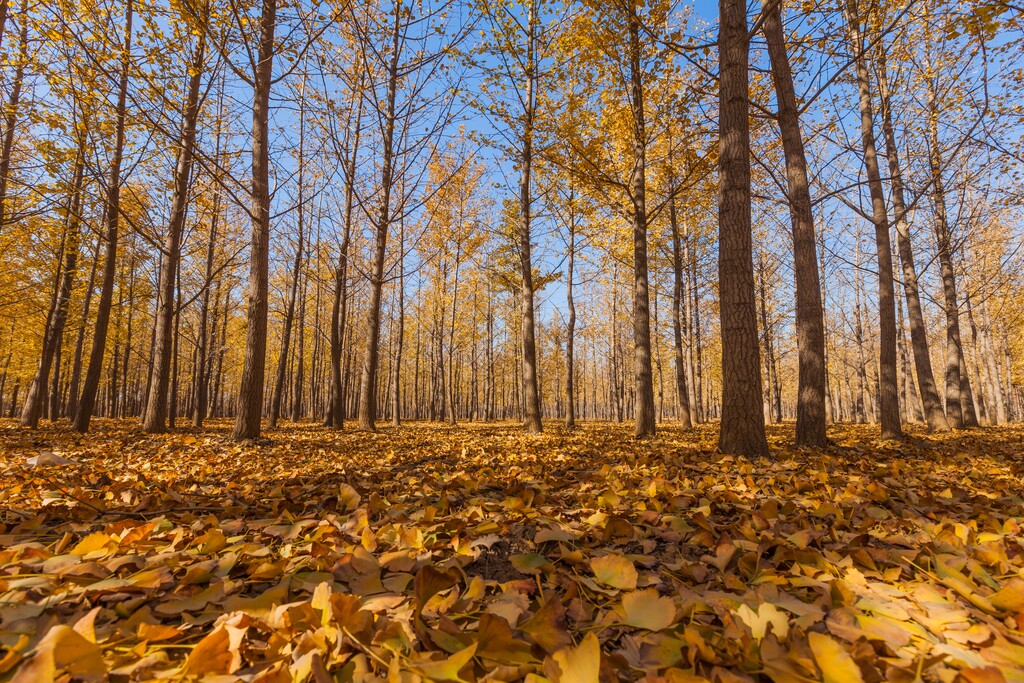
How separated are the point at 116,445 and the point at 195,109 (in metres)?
5.85

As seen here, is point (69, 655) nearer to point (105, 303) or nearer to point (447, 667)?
point (447, 667)

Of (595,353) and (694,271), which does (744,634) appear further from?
(595,353)

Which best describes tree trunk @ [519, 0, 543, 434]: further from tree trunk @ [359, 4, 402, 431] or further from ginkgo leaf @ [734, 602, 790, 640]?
ginkgo leaf @ [734, 602, 790, 640]

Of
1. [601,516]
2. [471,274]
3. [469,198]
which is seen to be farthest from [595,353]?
[601,516]

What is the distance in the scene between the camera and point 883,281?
301 inches

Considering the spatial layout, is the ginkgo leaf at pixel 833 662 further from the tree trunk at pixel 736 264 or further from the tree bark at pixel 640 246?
the tree bark at pixel 640 246

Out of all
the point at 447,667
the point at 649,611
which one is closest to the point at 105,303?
the point at 447,667

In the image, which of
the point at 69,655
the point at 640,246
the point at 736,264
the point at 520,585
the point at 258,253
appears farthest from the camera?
the point at 640,246

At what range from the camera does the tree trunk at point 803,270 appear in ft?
18.1

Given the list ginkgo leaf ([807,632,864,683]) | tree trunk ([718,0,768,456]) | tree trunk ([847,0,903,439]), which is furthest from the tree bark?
ginkgo leaf ([807,632,864,683])

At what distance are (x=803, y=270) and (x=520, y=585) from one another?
6240 millimetres

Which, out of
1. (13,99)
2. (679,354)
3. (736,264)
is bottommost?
(679,354)

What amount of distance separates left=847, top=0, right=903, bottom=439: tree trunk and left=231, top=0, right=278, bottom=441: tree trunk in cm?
902

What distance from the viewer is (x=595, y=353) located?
36.3 meters
